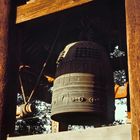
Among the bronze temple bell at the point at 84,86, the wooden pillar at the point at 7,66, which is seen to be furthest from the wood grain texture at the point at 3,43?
the bronze temple bell at the point at 84,86

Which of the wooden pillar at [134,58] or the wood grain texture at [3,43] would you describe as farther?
the wood grain texture at [3,43]

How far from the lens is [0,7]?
178 inches

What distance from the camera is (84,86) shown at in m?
4.01

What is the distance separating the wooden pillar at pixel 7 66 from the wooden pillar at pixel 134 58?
139 cm

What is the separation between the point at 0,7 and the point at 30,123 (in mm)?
16117

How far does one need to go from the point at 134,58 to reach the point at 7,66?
1463 mm

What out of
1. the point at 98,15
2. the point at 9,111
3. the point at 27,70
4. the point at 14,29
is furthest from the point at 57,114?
the point at 27,70

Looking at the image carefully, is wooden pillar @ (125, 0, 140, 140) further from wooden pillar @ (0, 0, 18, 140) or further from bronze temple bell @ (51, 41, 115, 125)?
wooden pillar @ (0, 0, 18, 140)

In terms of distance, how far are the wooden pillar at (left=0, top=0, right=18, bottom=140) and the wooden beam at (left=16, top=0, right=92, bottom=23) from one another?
9 cm

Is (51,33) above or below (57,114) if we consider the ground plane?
above

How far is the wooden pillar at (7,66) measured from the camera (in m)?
4.11

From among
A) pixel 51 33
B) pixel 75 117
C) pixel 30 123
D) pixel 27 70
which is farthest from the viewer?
pixel 30 123

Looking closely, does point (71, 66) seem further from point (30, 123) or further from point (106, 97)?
point (30, 123)

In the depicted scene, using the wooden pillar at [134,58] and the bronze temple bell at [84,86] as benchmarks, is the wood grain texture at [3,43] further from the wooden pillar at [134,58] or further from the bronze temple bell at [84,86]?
the wooden pillar at [134,58]
